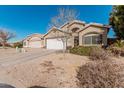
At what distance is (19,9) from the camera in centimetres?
823

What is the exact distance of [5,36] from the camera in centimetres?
1008

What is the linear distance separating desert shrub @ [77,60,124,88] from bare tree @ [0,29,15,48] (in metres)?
4.89

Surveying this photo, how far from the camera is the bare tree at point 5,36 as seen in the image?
30.6 feet

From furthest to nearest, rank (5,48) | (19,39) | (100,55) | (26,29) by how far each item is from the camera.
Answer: (5,48)
(19,39)
(26,29)
(100,55)

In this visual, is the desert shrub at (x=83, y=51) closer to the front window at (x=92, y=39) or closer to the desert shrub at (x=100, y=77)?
the front window at (x=92, y=39)

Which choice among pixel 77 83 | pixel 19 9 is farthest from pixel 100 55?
pixel 19 9

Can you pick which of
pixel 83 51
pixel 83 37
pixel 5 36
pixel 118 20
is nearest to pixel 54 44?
pixel 83 37

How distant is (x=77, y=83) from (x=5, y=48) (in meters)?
6.41

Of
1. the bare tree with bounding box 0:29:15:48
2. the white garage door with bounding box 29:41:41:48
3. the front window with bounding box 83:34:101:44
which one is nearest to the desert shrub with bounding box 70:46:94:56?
the white garage door with bounding box 29:41:41:48

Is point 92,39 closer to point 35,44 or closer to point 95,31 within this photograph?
point 95,31

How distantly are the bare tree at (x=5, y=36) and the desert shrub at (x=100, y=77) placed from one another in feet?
16.1

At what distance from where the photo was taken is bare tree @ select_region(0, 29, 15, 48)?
9.32m

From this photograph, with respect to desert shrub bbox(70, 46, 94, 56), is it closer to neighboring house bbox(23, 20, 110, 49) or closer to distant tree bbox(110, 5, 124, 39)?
neighboring house bbox(23, 20, 110, 49)
